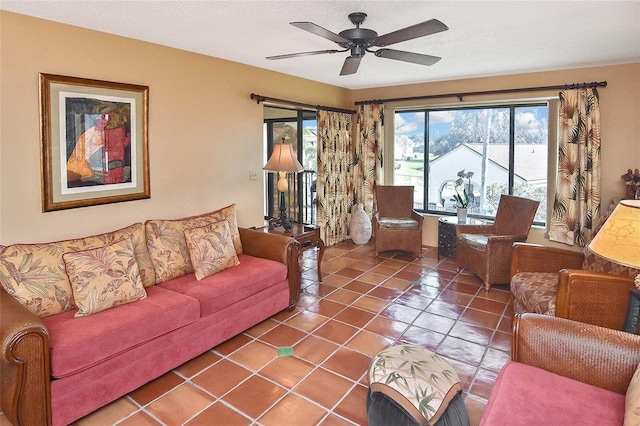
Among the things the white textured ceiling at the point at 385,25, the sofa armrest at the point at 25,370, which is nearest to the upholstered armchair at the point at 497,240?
the white textured ceiling at the point at 385,25

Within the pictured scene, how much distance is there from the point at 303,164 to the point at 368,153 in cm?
104

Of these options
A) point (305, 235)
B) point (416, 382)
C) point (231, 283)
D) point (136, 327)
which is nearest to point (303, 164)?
point (305, 235)

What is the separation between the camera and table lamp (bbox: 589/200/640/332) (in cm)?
167

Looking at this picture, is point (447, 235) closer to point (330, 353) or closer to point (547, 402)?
point (330, 353)

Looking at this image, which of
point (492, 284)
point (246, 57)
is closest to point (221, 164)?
point (246, 57)

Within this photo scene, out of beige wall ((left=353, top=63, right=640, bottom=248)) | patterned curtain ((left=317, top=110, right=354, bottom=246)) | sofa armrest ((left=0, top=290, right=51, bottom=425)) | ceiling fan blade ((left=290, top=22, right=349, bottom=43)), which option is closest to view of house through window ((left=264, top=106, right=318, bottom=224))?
patterned curtain ((left=317, top=110, right=354, bottom=246))

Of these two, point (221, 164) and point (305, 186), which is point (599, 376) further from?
point (305, 186)

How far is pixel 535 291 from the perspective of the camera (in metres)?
3.00

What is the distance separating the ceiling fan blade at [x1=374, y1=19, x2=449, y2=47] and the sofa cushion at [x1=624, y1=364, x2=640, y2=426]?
1.93 m

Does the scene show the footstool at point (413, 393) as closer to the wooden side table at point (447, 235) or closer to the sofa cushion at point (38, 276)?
the sofa cushion at point (38, 276)

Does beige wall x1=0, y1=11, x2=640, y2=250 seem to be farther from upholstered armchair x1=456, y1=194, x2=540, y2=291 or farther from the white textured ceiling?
upholstered armchair x1=456, y1=194, x2=540, y2=291

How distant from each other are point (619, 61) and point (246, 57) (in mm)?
4066

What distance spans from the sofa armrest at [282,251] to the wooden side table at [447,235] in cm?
257

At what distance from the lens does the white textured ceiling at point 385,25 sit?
2688 millimetres
